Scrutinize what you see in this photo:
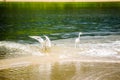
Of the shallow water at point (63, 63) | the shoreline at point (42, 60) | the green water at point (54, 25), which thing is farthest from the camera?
the green water at point (54, 25)

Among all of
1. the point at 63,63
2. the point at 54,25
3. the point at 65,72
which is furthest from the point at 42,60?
the point at 54,25

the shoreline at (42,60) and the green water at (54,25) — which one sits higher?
the shoreline at (42,60)

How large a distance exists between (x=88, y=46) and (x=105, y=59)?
4647 mm

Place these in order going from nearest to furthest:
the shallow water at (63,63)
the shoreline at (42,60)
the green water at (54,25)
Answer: the shallow water at (63,63) → the shoreline at (42,60) → the green water at (54,25)

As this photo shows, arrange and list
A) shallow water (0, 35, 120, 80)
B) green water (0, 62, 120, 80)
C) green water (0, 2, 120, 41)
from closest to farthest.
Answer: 1. green water (0, 62, 120, 80)
2. shallow water (0, 35, 120, 80)
3. green water (0, 2, 120, 41)

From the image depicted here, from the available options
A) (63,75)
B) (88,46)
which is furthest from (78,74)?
(88,46)

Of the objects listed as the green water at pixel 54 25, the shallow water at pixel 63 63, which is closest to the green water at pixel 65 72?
the shallow water at pixel 63 63

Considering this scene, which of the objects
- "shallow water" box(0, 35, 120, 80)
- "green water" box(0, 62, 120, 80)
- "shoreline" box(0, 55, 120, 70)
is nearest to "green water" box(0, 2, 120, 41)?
"shallow water" box(0, 35, 120, 80)

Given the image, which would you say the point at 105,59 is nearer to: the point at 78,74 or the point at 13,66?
the point at 78,74

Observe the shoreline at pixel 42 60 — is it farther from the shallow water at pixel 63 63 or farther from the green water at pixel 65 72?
the green water at pixel 65 72

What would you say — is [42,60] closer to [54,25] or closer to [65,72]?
[65,72]

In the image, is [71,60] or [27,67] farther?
[71,60]

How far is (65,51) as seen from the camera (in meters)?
21.7

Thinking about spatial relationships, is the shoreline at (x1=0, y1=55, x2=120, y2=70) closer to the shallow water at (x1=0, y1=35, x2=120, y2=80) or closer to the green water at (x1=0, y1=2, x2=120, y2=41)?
the shallow water at (x1=0, y1=35, x2=120, y2=80)
